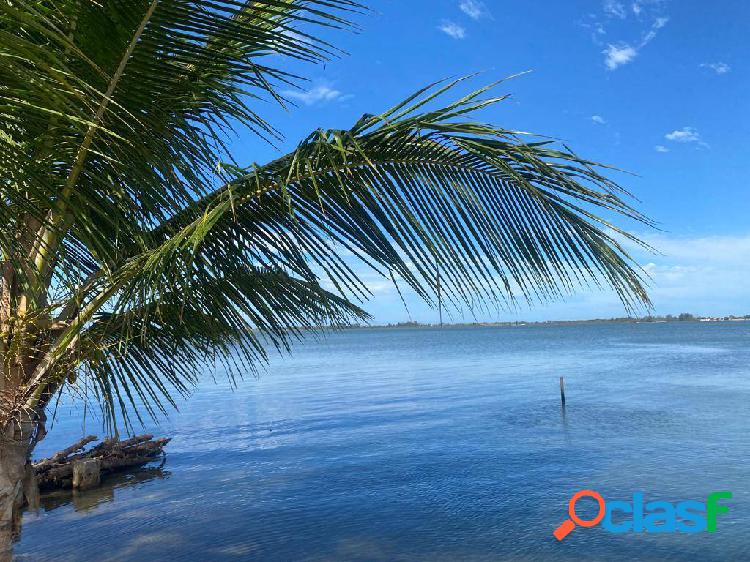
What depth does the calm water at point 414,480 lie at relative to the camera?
16.5m

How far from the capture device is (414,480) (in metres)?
23.7

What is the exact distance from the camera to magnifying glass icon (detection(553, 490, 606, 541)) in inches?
663

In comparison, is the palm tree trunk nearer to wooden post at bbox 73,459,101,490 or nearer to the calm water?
the calm water

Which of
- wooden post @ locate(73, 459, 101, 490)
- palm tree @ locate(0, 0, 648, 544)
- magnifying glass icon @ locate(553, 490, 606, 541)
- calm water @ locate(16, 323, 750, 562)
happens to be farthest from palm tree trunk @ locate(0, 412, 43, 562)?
wooden post @ locate(73, 459, 101, 490)

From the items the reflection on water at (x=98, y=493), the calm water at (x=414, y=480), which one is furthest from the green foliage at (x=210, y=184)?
the reflection on water at (x=98, y=493)

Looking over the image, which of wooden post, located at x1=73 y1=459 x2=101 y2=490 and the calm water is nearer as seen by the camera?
the calm water

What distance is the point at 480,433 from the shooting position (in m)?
32.7

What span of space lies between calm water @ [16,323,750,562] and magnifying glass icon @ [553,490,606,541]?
0.31 metres

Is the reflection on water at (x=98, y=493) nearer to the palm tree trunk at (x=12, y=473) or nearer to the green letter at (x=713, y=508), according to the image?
the palm tree trunk at (x=12, y=473)

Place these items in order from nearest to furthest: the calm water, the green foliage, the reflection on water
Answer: the green foliage
the calm water
the reflection on water

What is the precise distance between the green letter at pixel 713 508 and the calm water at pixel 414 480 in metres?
0.39

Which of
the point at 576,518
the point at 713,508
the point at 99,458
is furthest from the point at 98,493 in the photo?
the point at 713,508

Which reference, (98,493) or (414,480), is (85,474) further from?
(414,480)

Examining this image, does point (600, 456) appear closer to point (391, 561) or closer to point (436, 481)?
point (436, 481)
